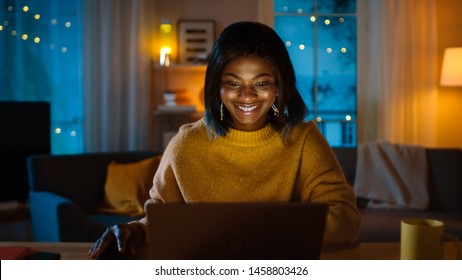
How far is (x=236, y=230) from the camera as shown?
0.74 meters

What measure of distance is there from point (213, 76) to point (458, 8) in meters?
3.11

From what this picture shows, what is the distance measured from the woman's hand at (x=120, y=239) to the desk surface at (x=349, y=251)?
0.05m

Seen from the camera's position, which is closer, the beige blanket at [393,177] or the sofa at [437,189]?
the sofa at [437,189]

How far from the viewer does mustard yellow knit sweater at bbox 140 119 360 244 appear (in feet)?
3.76

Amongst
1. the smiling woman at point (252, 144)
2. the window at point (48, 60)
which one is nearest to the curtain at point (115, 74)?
the window at point (48, 60)

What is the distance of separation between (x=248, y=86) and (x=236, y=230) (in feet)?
1.30

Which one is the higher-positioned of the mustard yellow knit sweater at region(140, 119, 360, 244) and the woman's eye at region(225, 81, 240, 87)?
the woman's eye at region(225, 81, 240, 87)

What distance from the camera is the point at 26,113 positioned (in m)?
2.93

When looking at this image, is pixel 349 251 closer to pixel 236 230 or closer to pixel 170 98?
pixel 236 230

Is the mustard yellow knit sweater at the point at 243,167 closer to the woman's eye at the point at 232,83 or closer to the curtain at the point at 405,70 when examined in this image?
the woman's eye at the point at 232,83

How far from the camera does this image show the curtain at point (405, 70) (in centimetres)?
357

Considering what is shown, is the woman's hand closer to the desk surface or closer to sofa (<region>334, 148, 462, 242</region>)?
the desk surface

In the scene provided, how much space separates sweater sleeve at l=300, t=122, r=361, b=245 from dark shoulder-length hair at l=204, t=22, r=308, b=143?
0.06 meters

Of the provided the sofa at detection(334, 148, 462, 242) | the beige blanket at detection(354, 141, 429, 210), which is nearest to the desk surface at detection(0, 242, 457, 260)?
the sofa at detection(334, 148, 462, 242)
